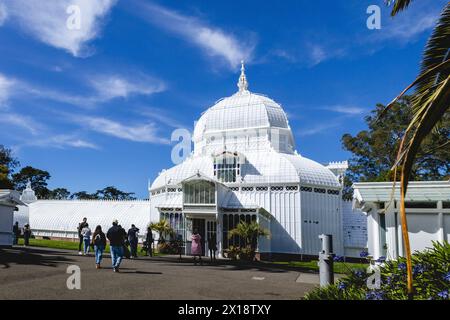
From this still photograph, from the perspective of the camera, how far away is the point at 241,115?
96.1 feet

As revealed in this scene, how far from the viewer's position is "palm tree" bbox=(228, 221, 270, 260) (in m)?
20.7

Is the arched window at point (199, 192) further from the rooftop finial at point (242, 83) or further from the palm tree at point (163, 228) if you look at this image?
the rooftop finial at point (242, 83)

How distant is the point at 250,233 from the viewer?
20.7 meters

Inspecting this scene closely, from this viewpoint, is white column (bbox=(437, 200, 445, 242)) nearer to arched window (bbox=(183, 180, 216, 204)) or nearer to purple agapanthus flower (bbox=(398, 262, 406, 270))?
purple agapanthus flower (bbox=(398, 262, 406, 270))

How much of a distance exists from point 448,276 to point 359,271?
6.89 feet

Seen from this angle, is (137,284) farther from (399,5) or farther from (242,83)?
(242,83)

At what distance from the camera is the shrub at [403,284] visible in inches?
254

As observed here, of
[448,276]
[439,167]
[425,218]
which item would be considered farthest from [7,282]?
[439,167]

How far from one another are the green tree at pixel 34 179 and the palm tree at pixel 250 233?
6011 cm

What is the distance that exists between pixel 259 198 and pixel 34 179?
206ft

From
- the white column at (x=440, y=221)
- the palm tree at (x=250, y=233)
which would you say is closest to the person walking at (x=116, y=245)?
the white column at (x=440, y=221)

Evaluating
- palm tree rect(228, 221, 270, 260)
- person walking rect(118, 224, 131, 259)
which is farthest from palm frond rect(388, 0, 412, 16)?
palm tree rect(228, 221, 270, 260)

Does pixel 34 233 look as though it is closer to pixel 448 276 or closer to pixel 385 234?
pixel 385 234

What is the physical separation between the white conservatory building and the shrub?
1461 cm
